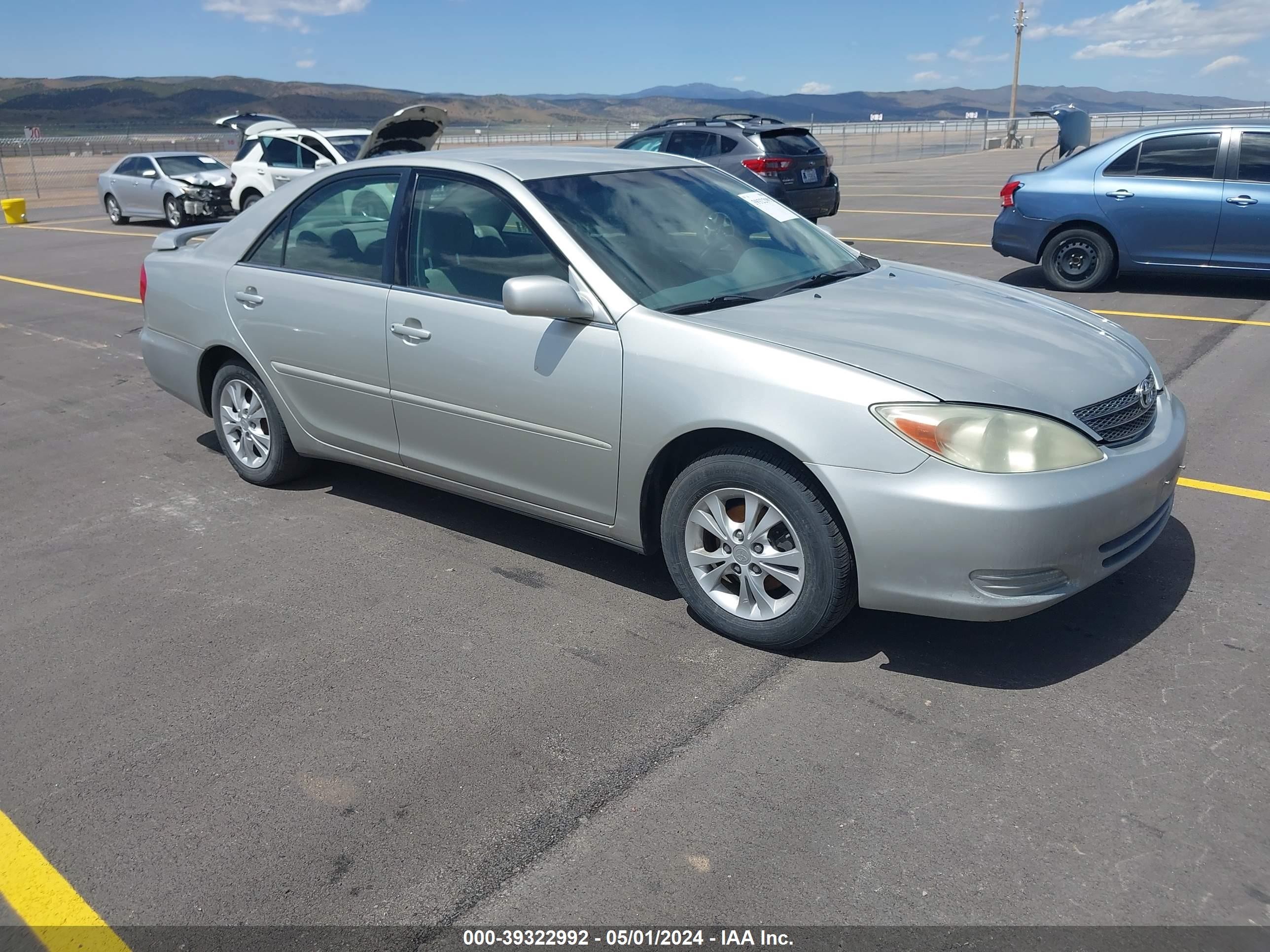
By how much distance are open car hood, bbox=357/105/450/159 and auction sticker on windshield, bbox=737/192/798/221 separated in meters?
6.66

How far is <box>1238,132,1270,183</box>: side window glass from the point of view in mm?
9289

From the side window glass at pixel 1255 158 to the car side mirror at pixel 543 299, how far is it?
7933 mm

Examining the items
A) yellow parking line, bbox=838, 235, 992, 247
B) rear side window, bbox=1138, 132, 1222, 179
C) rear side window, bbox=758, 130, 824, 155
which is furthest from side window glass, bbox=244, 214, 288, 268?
rear side window, bbox=758, 130, 824, 155

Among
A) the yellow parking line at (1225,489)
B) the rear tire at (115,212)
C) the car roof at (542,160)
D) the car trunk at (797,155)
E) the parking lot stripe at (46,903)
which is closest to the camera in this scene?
the parking lot stripe at (46,903)

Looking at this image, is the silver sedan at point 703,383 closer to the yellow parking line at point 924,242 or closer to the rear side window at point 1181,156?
the rear side window at point 1181,156

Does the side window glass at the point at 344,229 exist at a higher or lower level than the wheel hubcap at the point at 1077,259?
higher

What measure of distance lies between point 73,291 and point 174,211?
26.7ft

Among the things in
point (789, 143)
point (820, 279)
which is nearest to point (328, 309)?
point (820, 279)

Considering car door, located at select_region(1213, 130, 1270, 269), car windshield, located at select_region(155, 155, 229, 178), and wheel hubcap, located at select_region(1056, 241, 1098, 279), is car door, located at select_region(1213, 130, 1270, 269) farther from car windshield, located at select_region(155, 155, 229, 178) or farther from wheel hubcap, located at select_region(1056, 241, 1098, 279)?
car windshield, located at select_region(155, 155, 229, 178)

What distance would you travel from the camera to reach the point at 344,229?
16.2 ft

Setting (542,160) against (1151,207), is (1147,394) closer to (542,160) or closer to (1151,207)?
(542,160)

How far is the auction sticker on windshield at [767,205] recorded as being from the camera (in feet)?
16.3

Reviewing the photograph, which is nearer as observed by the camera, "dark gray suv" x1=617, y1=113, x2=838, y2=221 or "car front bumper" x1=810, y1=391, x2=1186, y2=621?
"car front bumper" x1=810, y1=391, x2=1186, y2=621

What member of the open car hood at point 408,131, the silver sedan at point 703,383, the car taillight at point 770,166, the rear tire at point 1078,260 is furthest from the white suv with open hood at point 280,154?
the silver sedan at point 703,383
